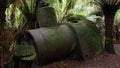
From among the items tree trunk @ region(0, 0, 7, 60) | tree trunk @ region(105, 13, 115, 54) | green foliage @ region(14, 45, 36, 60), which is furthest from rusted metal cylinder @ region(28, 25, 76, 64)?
tree trunk @ region(0, 0, 7, 60)

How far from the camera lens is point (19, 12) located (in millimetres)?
7242

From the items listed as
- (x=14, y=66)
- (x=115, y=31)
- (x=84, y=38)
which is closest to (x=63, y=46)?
(x=84, y=38)

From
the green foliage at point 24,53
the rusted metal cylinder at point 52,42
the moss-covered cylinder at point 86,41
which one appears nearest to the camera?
the green foliage at point 24,53

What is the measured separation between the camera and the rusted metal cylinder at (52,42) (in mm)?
5152

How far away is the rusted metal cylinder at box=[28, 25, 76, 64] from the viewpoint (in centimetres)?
515

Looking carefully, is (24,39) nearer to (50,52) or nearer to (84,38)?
(50,52)

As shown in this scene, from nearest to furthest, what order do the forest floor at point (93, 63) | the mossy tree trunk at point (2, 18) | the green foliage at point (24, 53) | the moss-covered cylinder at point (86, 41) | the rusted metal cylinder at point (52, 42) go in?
the mossy tree trunk at point (2, 18)
the green foliage at point (24, 53)
the rusted metal cylinder at point (52, 42)
the forest floor at point (93, 63)
the moss-covered cylinder at point (86, 41)

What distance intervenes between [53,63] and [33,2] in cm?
209

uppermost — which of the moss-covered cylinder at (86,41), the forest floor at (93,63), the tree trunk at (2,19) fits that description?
the tree trunk at (2,19)

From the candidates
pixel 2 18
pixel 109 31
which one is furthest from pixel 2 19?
pixel 109 31

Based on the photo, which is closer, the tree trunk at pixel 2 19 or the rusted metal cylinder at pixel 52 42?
the tree trunk at pixel 2 19

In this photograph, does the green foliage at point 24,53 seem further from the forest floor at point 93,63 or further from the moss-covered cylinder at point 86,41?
the moss-covered cylinder at point 86,41

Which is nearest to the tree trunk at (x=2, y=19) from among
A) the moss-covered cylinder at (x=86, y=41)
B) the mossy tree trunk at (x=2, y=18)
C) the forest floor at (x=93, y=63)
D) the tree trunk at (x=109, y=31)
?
the mossy tree trunk at (x=2, y=18)

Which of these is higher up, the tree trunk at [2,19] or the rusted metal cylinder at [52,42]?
the tree trunk at [2,19]
